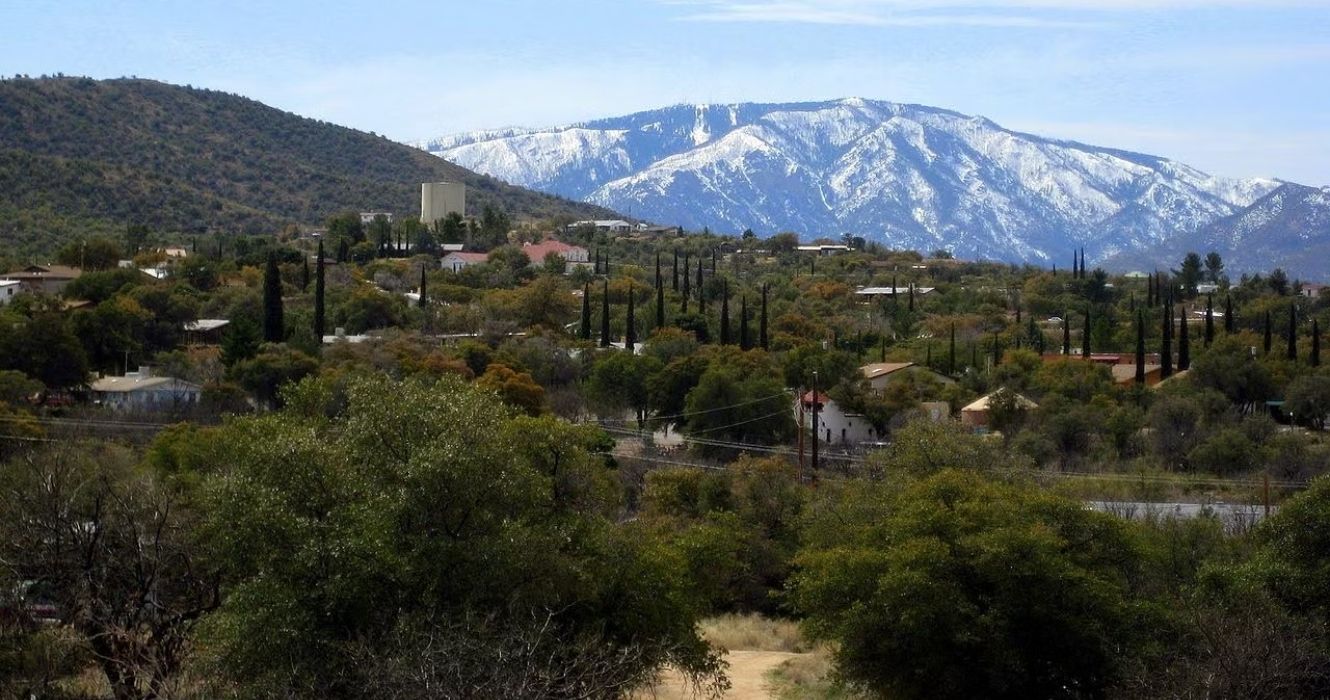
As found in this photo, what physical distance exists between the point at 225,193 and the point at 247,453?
416 feet

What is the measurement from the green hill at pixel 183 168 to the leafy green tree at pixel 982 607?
84.1m

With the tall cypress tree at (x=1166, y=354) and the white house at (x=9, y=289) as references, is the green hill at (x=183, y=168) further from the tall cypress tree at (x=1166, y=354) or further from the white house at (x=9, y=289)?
the tall cypress tree at (x=1166, y=354)

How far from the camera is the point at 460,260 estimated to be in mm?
104750

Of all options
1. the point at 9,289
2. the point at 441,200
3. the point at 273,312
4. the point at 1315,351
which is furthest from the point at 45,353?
the point at 441,200

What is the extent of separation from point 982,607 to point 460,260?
82.1 meters

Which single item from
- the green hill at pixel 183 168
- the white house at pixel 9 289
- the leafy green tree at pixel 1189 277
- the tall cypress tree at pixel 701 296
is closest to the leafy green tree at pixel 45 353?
the white house at pixel 9 289

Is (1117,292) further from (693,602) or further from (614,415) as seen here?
(693,602)

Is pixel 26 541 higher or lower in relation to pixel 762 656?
higher

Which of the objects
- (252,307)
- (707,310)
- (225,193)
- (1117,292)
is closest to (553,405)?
(252,307)

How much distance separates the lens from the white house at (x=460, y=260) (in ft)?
333

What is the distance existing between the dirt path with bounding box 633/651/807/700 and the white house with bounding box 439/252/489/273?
68.7m

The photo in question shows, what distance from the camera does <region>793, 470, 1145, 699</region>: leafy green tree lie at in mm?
24531

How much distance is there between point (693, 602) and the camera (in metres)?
27.1

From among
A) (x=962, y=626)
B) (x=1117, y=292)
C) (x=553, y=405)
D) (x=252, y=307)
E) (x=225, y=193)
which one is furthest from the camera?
(x=225, y=193)
